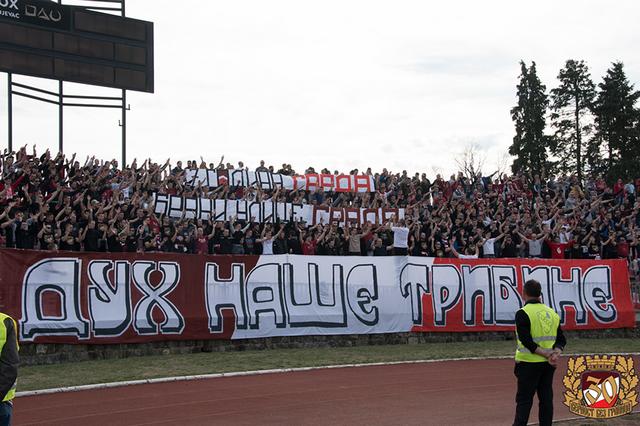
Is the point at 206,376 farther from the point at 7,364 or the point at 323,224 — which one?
the point at 323,224

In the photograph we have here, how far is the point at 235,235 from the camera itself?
2303 centimetres

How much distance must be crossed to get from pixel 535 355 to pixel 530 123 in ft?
196

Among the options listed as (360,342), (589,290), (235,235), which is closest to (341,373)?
(360,342)

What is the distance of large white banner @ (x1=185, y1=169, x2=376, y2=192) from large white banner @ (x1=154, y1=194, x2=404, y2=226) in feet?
4.52

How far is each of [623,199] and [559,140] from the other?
32389mm

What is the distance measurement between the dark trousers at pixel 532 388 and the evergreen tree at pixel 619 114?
55.9m

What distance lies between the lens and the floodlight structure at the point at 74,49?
91.4 feet

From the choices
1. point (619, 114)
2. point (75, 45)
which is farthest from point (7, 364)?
point (619, 114)

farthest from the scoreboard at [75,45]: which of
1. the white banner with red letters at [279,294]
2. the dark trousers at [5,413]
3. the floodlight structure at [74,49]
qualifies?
the dark trousers at [5,413]

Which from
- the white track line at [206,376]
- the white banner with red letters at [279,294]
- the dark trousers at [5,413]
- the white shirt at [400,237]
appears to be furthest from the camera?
the white shirt at [400,237]

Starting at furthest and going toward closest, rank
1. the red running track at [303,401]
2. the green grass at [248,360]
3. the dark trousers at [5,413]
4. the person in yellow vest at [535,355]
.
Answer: the green grass at [248,360] → the red running track at [303,401] → the person in yellow vest at [535,355] → the dark trousers at [5,413]

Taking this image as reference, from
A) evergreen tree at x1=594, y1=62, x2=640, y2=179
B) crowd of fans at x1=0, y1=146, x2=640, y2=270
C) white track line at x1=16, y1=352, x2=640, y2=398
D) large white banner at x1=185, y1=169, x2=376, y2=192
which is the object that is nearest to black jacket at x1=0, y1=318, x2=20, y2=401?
white track line at x1=16, y1=352, x2=640, y2=398

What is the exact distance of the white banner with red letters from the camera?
56.9ft

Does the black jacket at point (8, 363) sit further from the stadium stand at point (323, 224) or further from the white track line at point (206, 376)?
the stadium stand at point (323, 224)
